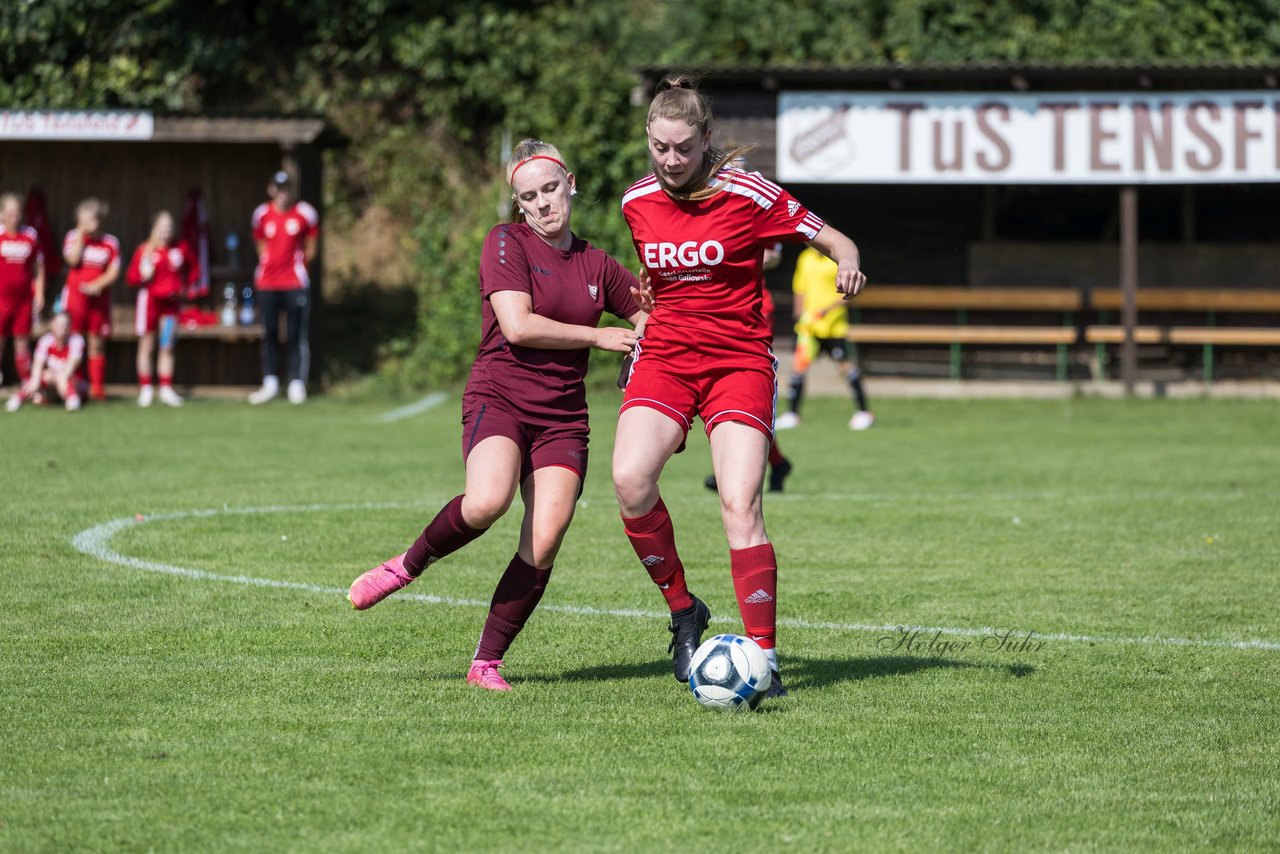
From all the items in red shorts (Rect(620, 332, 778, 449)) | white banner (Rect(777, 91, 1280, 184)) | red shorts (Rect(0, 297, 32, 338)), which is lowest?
red shorts (Rect(0, 297, 32, 338))

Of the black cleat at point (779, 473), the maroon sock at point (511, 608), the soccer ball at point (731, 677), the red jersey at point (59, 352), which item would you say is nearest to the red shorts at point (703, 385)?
the maroon sock at point (511, 608)

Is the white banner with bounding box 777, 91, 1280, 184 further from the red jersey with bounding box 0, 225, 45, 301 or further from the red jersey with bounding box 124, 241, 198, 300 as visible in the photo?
the red jersey with bounding box 0, 225, 45, 301

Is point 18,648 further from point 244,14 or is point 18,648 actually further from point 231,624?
point 244,14

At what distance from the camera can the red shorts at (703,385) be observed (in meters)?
5.48

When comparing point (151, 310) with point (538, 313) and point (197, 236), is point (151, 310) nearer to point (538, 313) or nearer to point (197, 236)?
point (197, 236)

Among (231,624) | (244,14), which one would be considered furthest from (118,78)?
(231,624)

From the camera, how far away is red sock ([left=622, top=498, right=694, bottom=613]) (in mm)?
5578

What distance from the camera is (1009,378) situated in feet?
79.4

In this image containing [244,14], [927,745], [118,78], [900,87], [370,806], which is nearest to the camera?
[370,806]

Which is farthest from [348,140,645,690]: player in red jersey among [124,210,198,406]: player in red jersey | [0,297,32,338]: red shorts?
[0,297,32,338]: red shorts

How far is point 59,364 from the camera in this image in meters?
18.5

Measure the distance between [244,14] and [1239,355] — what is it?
16.5 meters

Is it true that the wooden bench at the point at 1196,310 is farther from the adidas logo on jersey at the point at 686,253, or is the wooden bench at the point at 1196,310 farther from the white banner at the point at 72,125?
the adidas logo on jersey at the point at 686,253

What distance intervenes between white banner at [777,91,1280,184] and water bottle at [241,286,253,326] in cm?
714
